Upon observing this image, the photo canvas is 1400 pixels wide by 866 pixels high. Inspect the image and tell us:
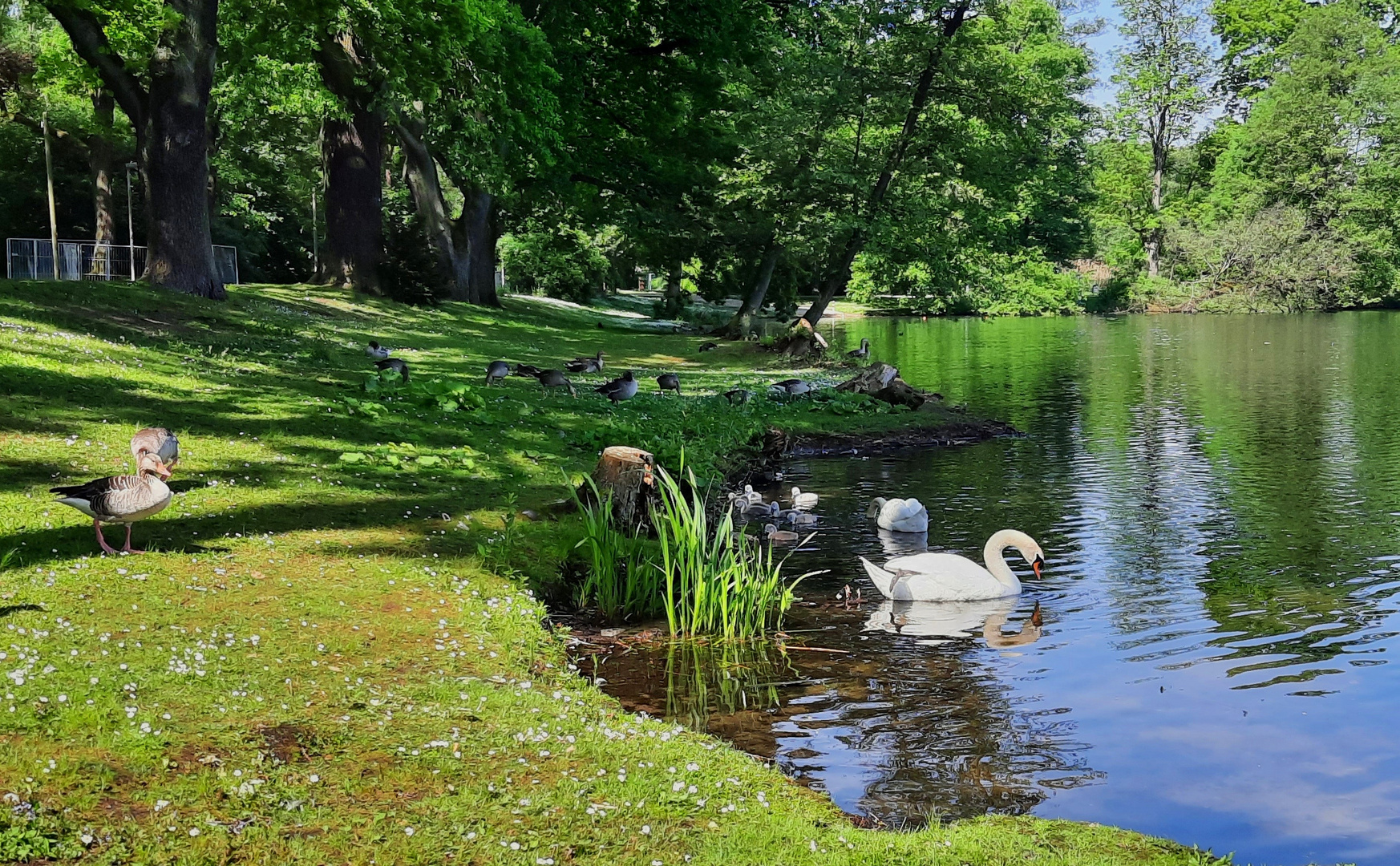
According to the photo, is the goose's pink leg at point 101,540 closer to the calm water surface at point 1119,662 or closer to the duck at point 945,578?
the calm water surface at point 1119,662

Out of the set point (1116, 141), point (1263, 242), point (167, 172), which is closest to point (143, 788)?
point (167, 172)

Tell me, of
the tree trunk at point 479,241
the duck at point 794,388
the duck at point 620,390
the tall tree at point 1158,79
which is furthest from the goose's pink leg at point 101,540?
the tall tree at point 1158,79

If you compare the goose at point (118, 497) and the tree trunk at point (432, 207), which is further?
the tree trunk at point (432, 207)

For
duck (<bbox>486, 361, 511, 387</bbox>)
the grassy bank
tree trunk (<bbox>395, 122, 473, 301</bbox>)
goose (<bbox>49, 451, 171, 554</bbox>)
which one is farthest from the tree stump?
tree trunk (<bbox>395, 122, 473, 301</bbox>)

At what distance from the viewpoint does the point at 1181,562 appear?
44.0 feet

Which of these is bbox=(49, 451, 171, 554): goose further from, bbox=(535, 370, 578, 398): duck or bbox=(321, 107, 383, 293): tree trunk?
bbox=(321, 107, 383, 293): tree trunk

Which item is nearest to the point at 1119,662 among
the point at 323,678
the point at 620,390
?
the point at 323,678

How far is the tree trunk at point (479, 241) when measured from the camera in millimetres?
45906

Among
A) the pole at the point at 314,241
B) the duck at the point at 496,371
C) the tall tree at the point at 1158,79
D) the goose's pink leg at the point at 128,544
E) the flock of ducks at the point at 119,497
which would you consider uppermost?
the tall tree at the point at 1158,79

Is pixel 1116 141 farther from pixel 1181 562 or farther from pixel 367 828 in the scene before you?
pixel 367 828

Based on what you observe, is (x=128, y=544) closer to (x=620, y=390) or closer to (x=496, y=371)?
(x=620, y=390)

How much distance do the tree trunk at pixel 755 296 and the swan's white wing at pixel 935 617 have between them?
1306 inches

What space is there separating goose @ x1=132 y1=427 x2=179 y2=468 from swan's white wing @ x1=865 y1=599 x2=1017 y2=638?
662cm

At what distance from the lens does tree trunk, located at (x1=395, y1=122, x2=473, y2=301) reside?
4225 cm
